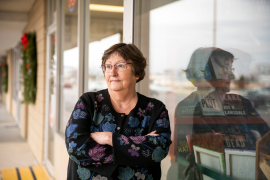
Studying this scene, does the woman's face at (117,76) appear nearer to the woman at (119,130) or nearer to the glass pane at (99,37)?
the woman at (119,130)

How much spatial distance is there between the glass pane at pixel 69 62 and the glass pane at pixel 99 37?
0.26 meters

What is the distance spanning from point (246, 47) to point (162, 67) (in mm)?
733

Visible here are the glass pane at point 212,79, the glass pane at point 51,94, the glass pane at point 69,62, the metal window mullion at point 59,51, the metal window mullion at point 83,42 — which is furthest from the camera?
the glass pane at point 51,94

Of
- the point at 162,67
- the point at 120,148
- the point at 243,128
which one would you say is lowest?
the point at 120,148

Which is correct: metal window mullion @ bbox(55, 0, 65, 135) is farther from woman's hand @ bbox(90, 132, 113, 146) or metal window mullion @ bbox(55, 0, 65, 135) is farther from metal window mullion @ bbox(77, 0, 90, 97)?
woman's hand @ bbox(90, 132, 113, 146)

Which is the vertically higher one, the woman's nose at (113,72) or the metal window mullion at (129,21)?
the metal window mullion at (129,21)

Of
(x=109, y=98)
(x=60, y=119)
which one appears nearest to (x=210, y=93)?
(x=109, y=98)

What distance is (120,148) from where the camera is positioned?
1.31 meters

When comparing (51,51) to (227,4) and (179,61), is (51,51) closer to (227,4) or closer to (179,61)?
(179,61)

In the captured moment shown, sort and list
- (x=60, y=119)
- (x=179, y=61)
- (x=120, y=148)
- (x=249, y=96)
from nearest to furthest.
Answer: (x=249, y=96), (x=120, y=148), (x=179, y=61), (x=60, y=119)

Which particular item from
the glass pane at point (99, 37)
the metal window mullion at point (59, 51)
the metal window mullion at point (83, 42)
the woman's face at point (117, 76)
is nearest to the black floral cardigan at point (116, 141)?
the woman's face at point (117, 76)

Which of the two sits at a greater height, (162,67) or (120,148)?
(162,67)

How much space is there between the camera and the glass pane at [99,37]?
2.86 metres

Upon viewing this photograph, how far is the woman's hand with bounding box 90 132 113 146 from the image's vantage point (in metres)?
1.32
